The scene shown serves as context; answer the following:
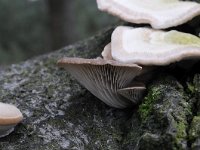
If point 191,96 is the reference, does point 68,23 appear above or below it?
below

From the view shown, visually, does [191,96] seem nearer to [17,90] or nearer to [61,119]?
[61,119]

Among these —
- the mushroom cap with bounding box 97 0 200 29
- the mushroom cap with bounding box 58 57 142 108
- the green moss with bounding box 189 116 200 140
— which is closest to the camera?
the green moss with bounding box 189 116 200 140

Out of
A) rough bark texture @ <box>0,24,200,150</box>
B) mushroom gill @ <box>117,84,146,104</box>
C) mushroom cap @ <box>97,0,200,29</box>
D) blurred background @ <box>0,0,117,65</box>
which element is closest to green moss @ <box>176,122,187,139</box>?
rough bark texture @ <box>0,24,200,150</box>

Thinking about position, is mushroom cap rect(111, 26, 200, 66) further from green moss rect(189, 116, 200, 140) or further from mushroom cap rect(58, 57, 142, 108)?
green moss rect(189, 116, 200, 140)

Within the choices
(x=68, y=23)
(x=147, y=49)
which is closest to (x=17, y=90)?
(x=147, y=49)

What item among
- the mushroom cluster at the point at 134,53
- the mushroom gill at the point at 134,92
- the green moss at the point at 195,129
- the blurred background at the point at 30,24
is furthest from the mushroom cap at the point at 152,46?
the blurred background at the point at 30,24

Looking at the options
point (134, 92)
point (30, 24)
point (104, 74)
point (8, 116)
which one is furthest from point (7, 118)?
point (30, 24)
